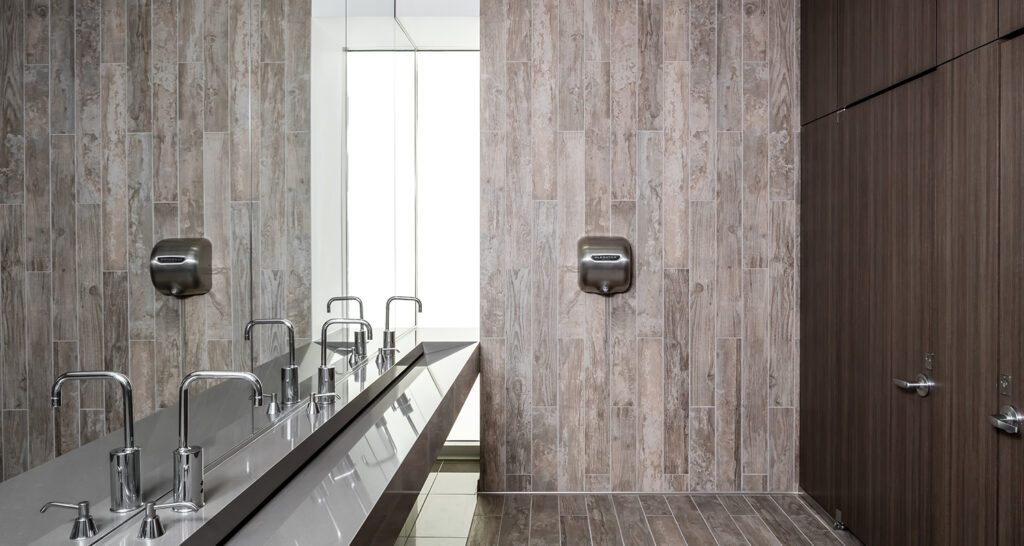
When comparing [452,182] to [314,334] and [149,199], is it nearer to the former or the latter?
[314,334]

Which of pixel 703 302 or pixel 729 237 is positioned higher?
pixel 729 237

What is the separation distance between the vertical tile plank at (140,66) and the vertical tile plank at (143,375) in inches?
14.0

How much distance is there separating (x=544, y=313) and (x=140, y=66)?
8.36 feet

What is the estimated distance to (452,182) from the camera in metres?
3.90

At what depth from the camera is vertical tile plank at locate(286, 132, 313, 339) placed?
1.93 m

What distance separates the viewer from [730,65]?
3424mm

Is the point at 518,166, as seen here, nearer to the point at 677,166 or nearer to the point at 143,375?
the point at 677,166

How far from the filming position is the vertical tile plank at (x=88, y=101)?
3.18ft

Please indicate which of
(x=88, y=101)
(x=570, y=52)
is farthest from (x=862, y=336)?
(x=88, y=101)

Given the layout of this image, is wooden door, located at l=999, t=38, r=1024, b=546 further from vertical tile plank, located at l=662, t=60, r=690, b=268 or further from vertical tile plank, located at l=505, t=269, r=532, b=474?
vertical tile plank, located at l=505, t=269, r=532, b=474

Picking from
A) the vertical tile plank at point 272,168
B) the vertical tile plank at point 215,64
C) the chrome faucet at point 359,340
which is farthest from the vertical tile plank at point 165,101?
the chrome faucet at point 359,340

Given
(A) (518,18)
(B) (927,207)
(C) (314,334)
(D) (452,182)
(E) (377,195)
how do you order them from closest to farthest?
(C) (314,334), (B) (927,207), (E) (377,195), (A) (518,18), (D) (452,182)

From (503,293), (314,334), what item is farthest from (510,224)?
(314,334)

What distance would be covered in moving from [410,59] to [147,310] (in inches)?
109
